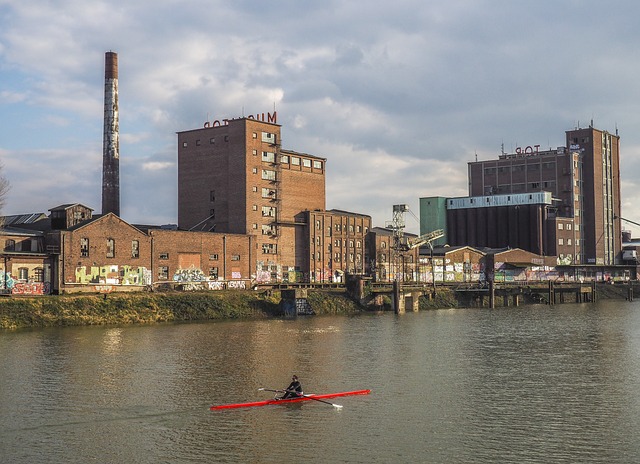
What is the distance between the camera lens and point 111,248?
9750cm

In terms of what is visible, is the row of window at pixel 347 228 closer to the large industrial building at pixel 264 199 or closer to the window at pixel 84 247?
the large industrial building at pixel 264 199

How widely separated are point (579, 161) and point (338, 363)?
494 ft

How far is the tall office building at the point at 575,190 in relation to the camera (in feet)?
609

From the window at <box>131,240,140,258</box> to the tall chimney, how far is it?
597 inches

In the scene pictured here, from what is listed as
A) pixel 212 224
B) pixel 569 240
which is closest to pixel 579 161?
pixel 569 240

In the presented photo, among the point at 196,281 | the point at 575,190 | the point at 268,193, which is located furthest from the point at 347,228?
the point at 575,190

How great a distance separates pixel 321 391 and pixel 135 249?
2382 inches

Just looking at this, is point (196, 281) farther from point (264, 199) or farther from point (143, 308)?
point (264, 199)

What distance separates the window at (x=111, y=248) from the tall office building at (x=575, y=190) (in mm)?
112744

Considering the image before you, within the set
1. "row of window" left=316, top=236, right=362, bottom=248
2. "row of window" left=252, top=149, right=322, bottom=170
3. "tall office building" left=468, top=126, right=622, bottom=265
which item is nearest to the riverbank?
"row of window" left=316, top=236, right=362, bottom=248


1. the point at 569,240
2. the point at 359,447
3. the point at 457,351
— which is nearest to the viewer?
the point at 359,447

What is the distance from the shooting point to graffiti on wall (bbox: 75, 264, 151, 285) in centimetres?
9375

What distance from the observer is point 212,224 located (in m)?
125

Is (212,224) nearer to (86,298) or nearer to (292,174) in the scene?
(292,174)
